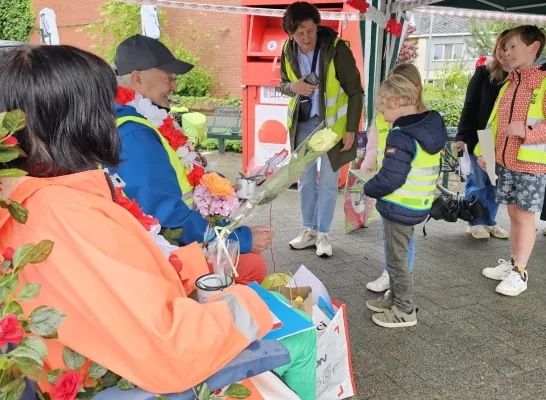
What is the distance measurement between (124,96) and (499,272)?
3059 millimetres

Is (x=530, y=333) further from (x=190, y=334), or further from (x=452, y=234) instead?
(x=190, y=334)

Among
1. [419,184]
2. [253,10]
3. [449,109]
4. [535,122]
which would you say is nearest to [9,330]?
[419,184]

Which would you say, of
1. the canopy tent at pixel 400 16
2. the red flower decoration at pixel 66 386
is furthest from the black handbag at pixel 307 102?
the red flower decoration at pixel 66 386

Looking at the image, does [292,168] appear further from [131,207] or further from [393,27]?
[393,27]

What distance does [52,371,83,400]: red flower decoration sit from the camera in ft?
3.50

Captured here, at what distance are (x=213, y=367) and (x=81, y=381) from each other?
1.00ft

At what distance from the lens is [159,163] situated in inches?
86.6

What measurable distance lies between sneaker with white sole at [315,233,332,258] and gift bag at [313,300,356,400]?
1889mm

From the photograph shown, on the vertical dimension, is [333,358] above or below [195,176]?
below

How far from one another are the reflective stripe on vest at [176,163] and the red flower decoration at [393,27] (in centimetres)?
250

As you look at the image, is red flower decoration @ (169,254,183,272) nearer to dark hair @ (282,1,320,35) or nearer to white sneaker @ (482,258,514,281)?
dark hair @ (282,1,320,35)

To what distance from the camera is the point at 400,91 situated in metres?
2.86

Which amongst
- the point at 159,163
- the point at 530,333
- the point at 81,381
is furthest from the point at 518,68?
the point at 81,381

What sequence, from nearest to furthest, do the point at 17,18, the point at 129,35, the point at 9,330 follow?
the point at 9,330 < the point at 129,35 < the point at 17,18
